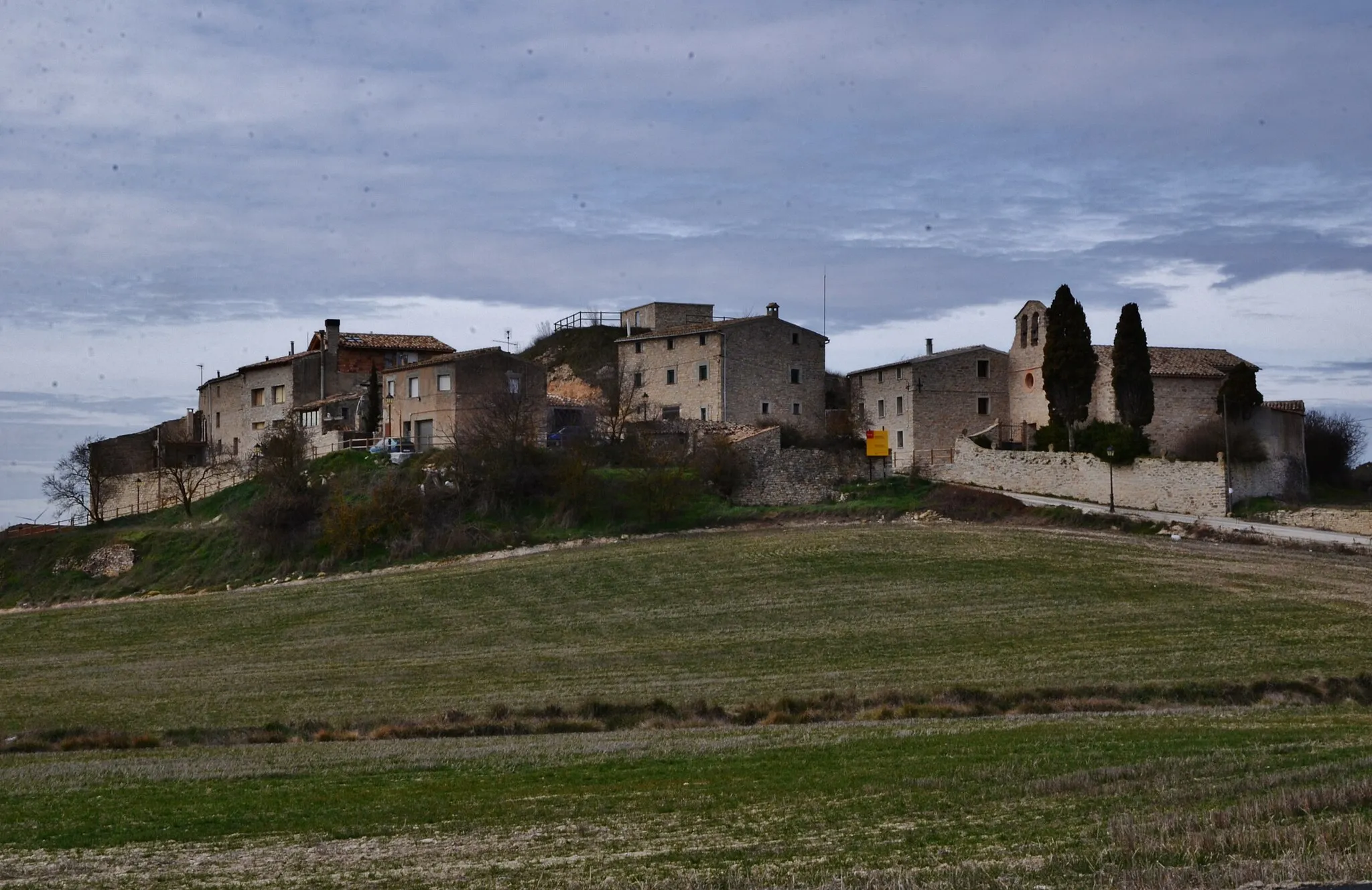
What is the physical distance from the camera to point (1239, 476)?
56781 millimetres

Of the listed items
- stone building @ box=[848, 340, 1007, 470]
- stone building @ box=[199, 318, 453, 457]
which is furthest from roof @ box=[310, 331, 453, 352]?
stone building @ box=[848, 340, 1007, 470]

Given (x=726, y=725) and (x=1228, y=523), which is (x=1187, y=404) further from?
(x=726, y=725)

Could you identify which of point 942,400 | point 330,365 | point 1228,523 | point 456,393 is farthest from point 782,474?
point 330,365

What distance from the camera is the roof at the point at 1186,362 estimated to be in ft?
210

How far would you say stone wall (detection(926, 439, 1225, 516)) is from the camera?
5659cm

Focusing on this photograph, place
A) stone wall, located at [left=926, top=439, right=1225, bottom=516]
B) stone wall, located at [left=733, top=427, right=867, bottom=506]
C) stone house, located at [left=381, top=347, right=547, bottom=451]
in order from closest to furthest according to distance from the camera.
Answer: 1. stone wall, located at [left=926, top=439, right=1225, bottom=516]
2. stone wall, located at [left=733, top=427, right=867, bottom=506]
3. stone house, located at [left=381, top=347, right=547, bottom=451]

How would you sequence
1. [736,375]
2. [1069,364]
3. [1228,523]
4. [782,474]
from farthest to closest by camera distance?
[736,375], [782,474], [1069,364], [1228,523]

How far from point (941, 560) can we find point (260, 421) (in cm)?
4968

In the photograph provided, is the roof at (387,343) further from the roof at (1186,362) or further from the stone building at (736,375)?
the roof at (1186,362)

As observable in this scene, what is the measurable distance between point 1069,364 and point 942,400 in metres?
9.81

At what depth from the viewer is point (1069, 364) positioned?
208 ft

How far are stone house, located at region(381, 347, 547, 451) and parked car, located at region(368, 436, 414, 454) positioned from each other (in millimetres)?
797

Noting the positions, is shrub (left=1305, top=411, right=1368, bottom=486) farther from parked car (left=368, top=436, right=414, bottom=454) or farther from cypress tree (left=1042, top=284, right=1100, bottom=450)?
parked car (left=368, top=436, right=414, bottom=454)

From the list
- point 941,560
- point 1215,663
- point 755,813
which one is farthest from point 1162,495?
point 755,813
